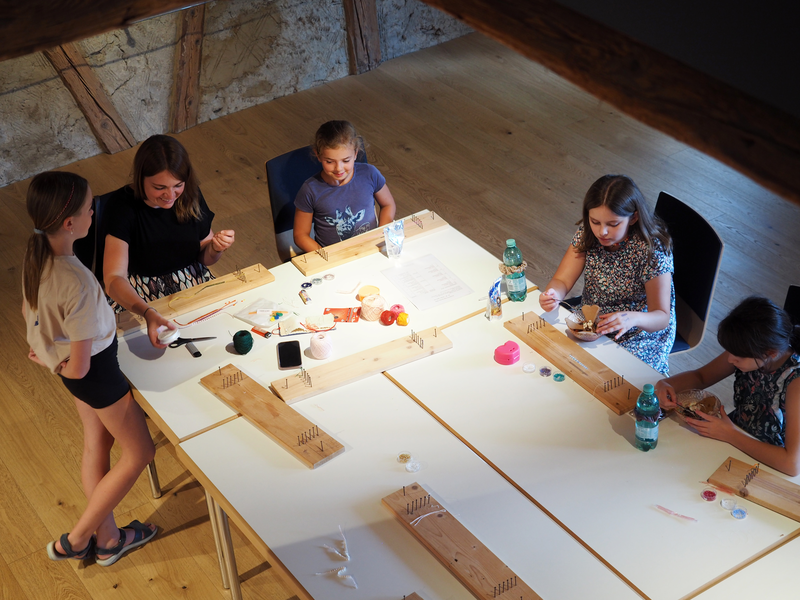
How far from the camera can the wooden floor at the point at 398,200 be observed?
3029 mm

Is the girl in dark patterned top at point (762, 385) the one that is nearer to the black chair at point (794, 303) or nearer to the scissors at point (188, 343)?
the black chair at point (794, 303)

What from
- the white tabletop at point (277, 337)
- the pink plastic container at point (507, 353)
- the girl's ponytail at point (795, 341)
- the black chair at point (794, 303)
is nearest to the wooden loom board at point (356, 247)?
the white tabletop at point (277, 337)

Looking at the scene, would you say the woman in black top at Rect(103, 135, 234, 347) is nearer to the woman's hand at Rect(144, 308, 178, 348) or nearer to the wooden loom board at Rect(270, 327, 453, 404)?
the woman's hand at Rect(144, 308, 178, 348)

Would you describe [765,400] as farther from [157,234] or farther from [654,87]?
[157,234]

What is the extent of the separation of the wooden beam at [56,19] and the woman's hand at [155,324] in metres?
1.50

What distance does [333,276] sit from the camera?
3.13 meters

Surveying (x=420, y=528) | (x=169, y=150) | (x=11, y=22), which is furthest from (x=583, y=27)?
(x=169, y=150)

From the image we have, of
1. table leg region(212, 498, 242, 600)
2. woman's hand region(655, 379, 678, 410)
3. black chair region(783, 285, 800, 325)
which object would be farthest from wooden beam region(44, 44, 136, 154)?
black chair region(783, 285, 800, 325)

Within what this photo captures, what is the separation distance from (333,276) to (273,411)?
31.1 inches

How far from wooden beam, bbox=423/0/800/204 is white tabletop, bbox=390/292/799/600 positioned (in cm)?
123

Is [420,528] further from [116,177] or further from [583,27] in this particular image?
[116,177]

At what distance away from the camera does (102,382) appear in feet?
8.29

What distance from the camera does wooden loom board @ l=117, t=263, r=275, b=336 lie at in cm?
287

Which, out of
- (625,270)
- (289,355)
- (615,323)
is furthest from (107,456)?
(625,270)
